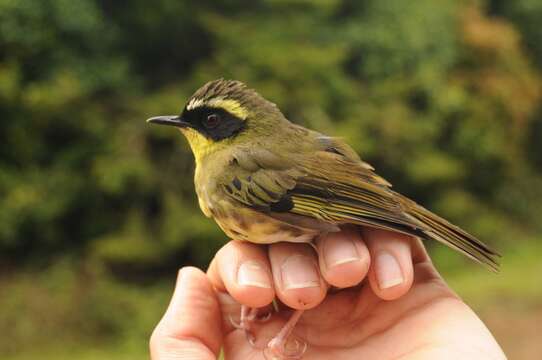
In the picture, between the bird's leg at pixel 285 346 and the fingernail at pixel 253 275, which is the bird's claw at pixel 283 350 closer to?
the bird's leg at pixel 285 346

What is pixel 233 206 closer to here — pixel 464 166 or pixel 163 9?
pixel 163 9

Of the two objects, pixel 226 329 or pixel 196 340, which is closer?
pixel 196 340

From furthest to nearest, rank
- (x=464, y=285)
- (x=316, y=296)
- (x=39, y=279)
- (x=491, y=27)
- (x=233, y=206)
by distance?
(x=491, y=27) → (x=464, y=285) → (x=39, y=279) → (x=233, y=206) → (x=316, y=296)

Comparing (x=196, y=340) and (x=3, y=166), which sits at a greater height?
(x=196, y=340)

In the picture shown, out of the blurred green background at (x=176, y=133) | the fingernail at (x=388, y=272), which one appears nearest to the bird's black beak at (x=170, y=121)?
the fingernail at (x=388, y=272)

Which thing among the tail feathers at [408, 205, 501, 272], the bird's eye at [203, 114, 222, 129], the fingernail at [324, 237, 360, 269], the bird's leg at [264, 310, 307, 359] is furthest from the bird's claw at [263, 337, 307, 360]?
the bird's eye at [203, 114, 222, 129]

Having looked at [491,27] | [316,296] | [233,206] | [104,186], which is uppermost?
[233,206]

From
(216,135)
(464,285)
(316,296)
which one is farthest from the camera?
(464,285)

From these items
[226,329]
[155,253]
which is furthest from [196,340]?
[155,253]
